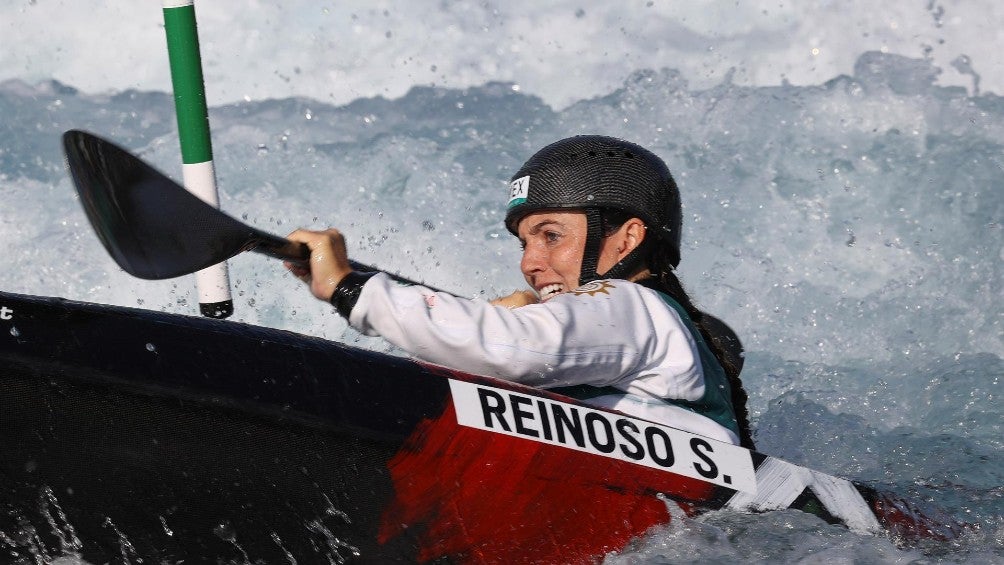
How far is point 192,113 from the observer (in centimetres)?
363

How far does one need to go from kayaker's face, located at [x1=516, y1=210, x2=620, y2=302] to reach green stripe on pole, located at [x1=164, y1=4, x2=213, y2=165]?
1207 mm

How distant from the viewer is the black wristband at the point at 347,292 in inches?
92.5

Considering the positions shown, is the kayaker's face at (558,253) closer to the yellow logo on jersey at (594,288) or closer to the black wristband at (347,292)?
the yellow logo on jersey at (594,288)

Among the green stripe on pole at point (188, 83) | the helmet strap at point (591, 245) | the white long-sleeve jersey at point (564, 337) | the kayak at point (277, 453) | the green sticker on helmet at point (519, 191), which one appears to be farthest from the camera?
the green stripe on pole at point (188, 83)

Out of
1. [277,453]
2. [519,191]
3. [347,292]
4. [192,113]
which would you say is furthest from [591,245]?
[192,113]

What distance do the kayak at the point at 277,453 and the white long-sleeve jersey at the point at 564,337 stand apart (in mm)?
55

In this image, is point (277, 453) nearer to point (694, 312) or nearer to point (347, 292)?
point (347, 292)

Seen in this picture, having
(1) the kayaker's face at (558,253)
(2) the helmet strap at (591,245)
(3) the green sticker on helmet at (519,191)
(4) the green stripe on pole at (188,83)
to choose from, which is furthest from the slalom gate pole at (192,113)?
(2) the helmet strap at (591,245)

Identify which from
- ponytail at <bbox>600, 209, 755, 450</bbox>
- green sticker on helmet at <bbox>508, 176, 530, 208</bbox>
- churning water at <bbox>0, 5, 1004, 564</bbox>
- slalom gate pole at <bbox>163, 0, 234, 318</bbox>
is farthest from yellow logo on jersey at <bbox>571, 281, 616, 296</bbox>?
churning water at <bbox>0, 5, 1004, 564</bbox>

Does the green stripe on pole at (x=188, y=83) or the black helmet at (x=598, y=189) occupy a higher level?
the green stripe on pole at (x=188, y=83)

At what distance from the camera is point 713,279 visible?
5.45m

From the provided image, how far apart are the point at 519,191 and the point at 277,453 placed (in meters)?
1.11

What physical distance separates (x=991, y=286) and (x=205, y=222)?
4.15 meters

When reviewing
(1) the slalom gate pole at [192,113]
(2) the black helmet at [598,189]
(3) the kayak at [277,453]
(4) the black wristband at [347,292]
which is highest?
(1) the slalom gate pole at [192,113]
